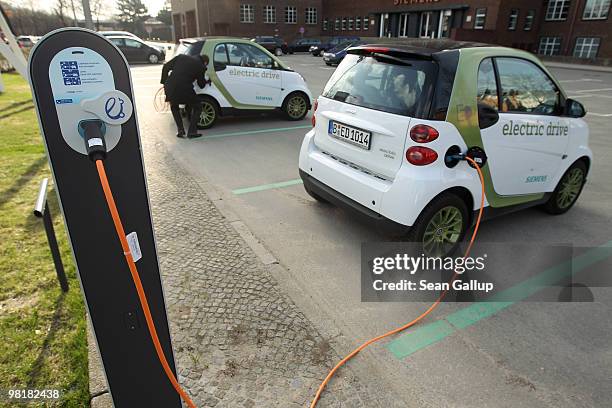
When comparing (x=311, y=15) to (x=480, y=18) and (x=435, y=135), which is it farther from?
(x=435, y=135)

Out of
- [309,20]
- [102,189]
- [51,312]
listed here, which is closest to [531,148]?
[102,189]

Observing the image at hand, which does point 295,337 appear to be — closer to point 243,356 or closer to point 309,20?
point 243,356

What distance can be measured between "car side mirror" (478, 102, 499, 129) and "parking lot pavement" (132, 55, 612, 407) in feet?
4.44

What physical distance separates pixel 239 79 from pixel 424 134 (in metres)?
6.28

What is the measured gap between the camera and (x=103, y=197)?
5.32 feet

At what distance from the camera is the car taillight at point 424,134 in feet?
10.7

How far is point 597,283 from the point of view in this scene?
12.0 feet

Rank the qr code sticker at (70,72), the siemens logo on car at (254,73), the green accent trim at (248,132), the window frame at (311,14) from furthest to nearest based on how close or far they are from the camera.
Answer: the window frame at (311,14) → the siemens logo on car at (254,73) → the green accent trim at (248,132) → the qr code sticker at (70,72)

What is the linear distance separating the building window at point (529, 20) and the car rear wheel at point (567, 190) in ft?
119

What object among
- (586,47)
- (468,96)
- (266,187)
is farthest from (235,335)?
(586,47)

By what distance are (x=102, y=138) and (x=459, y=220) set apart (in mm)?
3216

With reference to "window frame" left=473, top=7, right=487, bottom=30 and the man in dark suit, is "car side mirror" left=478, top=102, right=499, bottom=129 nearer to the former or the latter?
the man in dark suit

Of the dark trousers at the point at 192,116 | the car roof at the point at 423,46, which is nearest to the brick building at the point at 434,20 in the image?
the dark trousers at the point at 192,116

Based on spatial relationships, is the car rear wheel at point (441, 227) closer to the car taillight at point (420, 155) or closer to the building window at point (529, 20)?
the car taillight at point (420, 155)
